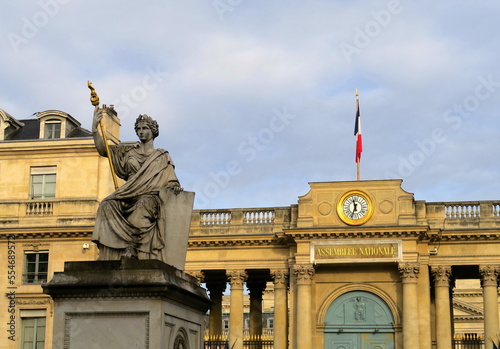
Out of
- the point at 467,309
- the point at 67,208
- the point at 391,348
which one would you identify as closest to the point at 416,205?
the point at 391,348

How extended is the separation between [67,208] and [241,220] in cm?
978

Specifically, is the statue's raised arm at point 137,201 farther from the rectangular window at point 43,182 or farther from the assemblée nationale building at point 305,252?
the rectangular window at point 43,182

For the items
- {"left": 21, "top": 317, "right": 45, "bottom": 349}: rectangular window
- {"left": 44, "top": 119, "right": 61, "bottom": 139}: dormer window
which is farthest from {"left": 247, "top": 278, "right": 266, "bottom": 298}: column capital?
{"left": 44, "top": 119, "right": 61, "bottom": 139}: dormer window

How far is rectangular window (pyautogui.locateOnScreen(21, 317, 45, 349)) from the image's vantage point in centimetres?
5169

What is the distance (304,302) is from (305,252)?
2620 millimetres

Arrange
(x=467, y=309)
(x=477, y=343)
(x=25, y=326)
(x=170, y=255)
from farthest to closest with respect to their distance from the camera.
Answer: (x=467, y=309)
(x=25, y=326)
(x=477, y=343)
(x=170, y=255)

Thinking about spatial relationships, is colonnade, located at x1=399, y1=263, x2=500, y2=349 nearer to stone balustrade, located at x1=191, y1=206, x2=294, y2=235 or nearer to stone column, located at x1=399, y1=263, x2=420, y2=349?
stone column, located at x1=399, y1=263, x2=420, y2=349

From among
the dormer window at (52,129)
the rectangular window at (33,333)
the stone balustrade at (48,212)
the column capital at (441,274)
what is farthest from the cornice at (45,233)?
the column capital at (441,274)

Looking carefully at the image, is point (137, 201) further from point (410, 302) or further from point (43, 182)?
point (43, 182)

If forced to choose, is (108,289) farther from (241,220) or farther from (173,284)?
(241,220)

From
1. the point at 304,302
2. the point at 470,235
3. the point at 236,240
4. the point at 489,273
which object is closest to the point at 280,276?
the point at 304,302

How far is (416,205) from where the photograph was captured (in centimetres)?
5072

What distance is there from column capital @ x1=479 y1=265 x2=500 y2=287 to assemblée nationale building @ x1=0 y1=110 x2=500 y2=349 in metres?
0.05

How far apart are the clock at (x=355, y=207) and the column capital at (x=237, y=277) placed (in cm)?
657
